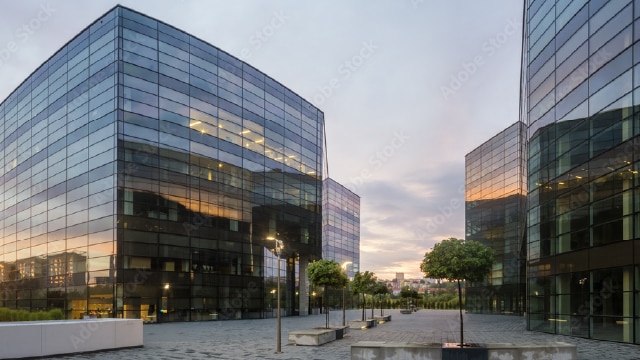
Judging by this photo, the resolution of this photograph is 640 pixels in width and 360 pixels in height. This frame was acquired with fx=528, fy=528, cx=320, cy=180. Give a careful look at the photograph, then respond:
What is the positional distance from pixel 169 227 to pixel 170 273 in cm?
388

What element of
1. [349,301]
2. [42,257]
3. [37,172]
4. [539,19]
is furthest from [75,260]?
[349,301]

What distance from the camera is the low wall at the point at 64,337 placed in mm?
18391

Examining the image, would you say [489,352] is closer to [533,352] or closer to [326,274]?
[533,352]

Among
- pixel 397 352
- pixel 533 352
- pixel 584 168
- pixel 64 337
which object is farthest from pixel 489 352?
pixel 584 168

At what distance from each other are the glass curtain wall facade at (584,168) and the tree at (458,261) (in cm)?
913

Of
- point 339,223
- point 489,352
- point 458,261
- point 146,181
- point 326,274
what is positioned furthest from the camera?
point 339,223

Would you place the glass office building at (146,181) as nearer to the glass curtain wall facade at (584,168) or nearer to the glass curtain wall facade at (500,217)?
the glass curtain wall facade at (500,217)

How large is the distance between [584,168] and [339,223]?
225 ft

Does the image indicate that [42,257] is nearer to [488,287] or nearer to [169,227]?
[169,227]

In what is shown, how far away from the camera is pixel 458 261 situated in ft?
60.2

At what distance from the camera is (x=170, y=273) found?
44.7 meters

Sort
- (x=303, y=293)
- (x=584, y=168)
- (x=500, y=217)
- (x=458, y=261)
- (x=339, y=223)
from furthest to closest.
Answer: (x=339, y=223), (x=500, y=217), (x=303, y=293), (x=584, y=168), (x=458, y=261)

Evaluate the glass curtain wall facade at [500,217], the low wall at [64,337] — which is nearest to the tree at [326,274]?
the low wall at [64,337]

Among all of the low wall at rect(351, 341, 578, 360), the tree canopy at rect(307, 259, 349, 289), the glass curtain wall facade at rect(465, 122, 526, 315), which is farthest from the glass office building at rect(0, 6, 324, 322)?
the low wall at rect(351, 341, 578, 360)
